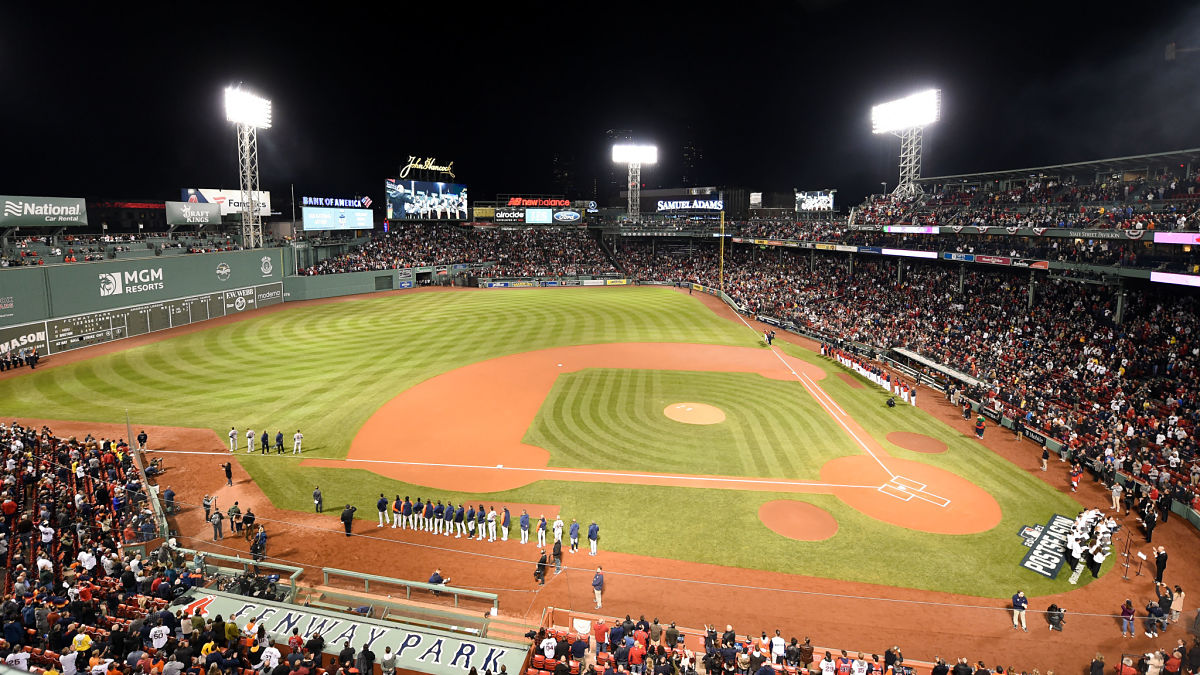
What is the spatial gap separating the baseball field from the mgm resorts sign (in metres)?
0.40

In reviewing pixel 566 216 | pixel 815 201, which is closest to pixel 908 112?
pixel 815 201

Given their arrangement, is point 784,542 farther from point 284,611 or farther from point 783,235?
point 783,235

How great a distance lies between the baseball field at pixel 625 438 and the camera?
18.6 metres

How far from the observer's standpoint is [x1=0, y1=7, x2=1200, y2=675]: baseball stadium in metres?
13.3

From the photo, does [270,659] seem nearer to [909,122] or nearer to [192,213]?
[192,213]

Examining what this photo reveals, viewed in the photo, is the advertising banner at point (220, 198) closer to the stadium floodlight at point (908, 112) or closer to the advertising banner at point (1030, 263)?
the stadium floodlight at point (908, 112)

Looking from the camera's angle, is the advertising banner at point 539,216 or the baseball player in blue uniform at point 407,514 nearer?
the baseball player in blue uniform at point 407,514

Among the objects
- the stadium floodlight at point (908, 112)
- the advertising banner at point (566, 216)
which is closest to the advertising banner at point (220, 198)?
the advertising banner at point (566, 216)

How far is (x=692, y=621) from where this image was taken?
14969mm

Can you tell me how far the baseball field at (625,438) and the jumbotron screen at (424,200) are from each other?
35827 mm

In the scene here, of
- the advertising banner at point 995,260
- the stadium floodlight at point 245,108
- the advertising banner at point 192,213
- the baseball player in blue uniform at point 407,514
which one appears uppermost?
the stadium floodlight at point 245,108

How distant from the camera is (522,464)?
23609mm

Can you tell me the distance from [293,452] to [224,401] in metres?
8.58

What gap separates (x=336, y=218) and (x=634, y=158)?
39672 mm
